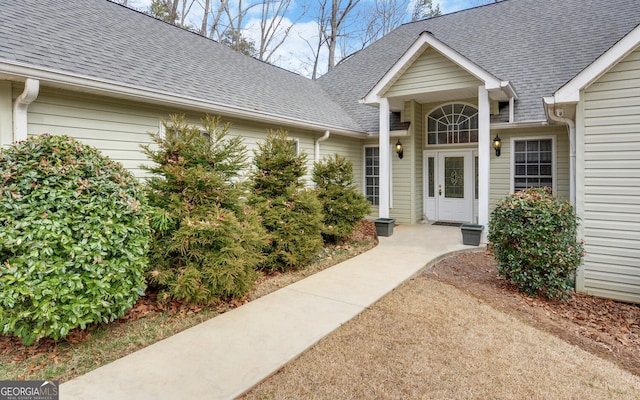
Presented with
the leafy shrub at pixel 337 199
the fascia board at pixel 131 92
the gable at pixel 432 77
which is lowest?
the leafy shrub at pixel 337 199

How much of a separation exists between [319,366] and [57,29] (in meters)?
6.47

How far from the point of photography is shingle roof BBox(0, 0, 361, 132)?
5.12 meters

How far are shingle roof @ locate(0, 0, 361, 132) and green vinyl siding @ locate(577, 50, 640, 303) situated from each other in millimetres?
5773

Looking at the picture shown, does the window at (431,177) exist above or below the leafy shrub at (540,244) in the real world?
above

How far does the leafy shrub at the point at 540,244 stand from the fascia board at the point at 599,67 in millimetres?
1507

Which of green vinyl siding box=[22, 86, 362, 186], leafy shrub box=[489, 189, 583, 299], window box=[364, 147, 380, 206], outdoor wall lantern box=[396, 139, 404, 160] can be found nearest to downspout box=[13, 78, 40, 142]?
green vinyl siding box=[22, 86, 362, 186]

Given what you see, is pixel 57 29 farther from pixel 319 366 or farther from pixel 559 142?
pixel 559 142

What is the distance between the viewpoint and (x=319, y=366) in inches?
123

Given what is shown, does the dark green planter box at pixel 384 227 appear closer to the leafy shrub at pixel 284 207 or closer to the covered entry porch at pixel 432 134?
the covered entry porch at pixel 432 134

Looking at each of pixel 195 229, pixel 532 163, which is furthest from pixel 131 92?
pixel 532 163

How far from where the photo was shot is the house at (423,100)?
203 inches

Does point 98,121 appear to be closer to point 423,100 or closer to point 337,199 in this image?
point 337,199

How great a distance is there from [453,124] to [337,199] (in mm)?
4544

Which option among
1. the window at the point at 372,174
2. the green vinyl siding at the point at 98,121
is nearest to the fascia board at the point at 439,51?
the window at the point at 372,174
